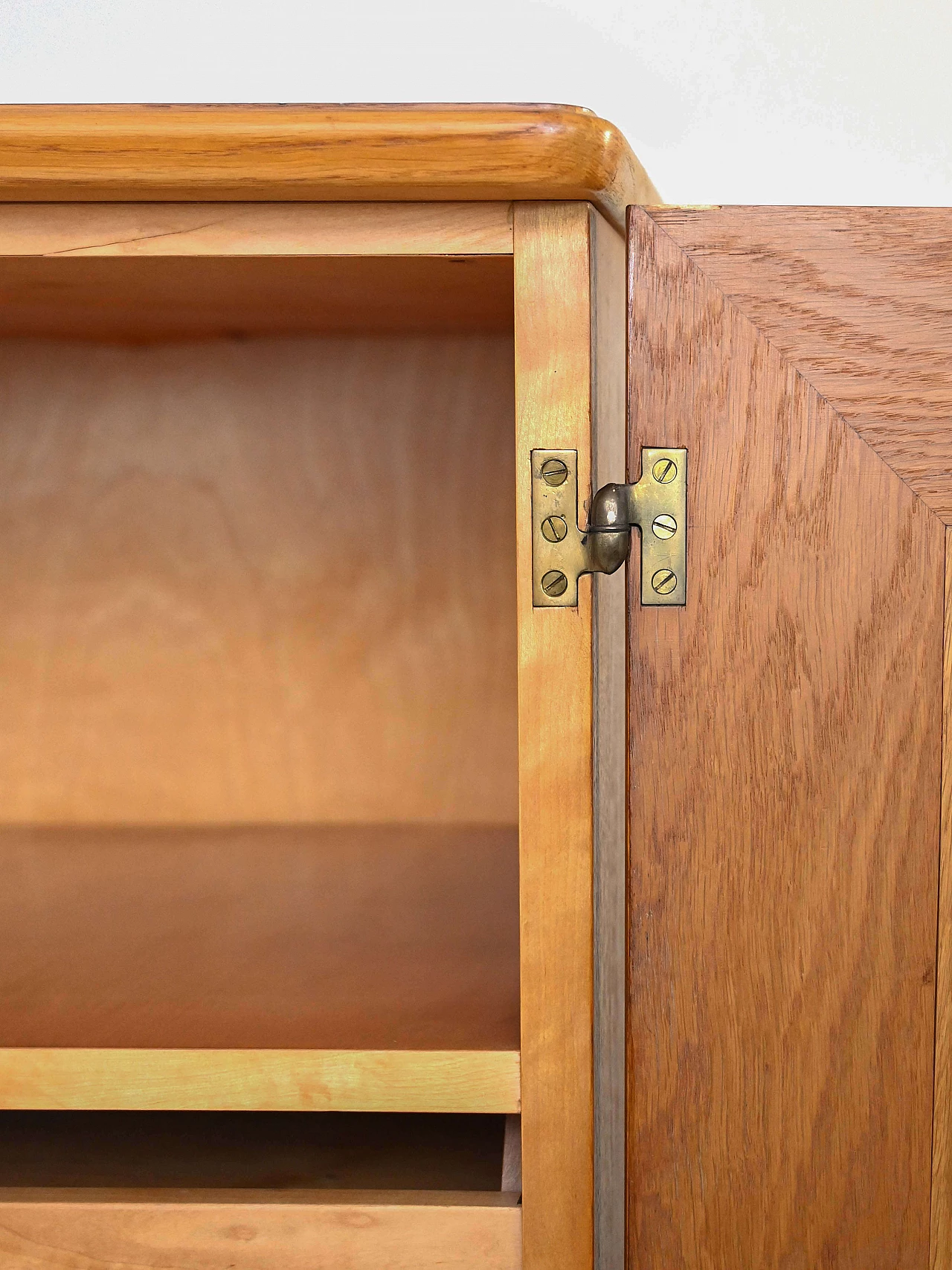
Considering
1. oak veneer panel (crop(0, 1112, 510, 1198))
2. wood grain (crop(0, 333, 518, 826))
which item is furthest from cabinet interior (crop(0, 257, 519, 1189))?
oak veneer panel (crop(0, 1112, 510, 1198))

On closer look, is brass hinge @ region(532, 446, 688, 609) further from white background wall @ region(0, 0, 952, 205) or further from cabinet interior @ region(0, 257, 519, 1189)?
white background wall @ region(0, 0, 952, 205)

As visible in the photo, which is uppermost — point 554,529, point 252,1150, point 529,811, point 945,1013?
point 554,529

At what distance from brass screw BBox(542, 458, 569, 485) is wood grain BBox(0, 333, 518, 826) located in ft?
1.49

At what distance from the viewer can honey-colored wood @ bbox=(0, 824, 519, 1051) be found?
564 mm

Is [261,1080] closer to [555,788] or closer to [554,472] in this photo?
[555,788]

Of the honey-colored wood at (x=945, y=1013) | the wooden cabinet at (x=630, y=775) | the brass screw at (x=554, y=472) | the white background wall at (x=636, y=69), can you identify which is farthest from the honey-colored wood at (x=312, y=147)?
the white background wall at (x=636, y=69)

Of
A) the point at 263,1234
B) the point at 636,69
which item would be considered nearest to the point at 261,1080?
the point at 263,1234

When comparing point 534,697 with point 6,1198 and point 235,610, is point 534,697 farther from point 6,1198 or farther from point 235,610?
point 235,610

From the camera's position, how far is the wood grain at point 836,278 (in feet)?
1.66

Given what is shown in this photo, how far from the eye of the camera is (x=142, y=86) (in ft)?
3.24

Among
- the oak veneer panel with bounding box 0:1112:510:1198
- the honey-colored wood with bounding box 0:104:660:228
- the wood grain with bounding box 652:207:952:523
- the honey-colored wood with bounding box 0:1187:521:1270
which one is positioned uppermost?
the honey-colored wood with bounding box 0:104:660:228

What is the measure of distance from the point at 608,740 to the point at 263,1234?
31cm

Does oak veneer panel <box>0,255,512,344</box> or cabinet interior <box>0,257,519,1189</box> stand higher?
oak veneer panel <box>0,255,512,344</box>

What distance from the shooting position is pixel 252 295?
642 millimetres
